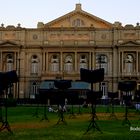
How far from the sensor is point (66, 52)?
82.7 meters

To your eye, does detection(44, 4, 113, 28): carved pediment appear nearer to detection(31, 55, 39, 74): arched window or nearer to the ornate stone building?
the ornate stone building

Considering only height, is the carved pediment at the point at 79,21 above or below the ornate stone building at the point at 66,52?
above

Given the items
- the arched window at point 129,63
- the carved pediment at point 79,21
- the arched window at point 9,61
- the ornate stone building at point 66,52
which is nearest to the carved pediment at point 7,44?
the ornate stone building at point 66,52

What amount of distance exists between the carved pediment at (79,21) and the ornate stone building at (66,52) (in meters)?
0.39

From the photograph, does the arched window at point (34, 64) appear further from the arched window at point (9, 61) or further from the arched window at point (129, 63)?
the arched window at point (129, 63)

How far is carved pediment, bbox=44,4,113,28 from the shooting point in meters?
85.0

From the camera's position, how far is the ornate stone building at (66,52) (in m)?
81.5

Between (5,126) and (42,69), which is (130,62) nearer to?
(42,69)

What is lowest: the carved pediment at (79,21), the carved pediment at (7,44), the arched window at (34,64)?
the arched window at (34,64)

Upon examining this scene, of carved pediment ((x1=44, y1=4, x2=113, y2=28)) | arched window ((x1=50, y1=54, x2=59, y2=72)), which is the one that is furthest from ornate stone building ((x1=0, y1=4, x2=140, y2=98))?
carved pediment ((x1=44, y1=4, x2=113, y2=28))

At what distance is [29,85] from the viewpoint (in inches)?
3285

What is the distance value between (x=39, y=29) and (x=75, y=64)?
9.62 meters

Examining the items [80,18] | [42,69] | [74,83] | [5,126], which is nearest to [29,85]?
[42,69]

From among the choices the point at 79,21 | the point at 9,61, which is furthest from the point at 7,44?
the point at 79,21
